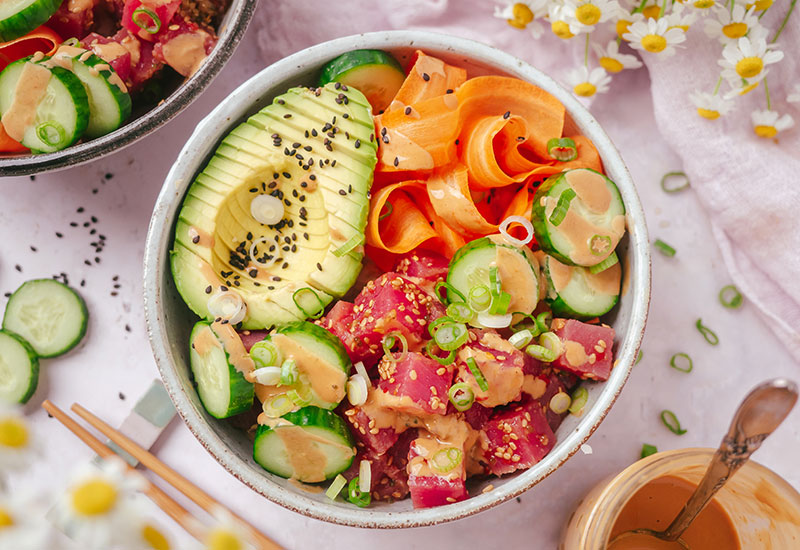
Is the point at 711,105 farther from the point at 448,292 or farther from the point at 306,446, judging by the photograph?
the point at 306,446

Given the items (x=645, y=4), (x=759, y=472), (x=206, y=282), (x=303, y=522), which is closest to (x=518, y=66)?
(x=645, y=4)

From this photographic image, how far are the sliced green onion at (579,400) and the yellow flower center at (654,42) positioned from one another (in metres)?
0.92

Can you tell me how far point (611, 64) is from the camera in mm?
2129

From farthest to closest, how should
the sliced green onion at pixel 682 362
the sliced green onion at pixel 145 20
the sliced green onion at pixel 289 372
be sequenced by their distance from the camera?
the sliced green onion at pixel 682 362, the sliced green onion at pixel 145 20, the sliced green onion at pixel 289 372

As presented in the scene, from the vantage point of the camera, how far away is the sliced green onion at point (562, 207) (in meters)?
1.65

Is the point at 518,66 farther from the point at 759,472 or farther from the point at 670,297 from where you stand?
the point at 759,472

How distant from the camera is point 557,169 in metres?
1.75

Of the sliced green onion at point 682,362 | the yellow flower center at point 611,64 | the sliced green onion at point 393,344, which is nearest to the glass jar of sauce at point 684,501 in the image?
the sliced green onion at point 682,362

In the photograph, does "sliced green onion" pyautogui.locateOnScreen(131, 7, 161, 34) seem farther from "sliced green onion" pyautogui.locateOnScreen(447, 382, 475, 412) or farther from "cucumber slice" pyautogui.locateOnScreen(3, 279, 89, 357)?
"sliced green onion" pyautogui.locateOnScreen(447, 382, 475, 412)

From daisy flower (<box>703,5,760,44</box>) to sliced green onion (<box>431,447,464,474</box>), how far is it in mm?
1326

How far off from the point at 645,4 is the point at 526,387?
3.71ft

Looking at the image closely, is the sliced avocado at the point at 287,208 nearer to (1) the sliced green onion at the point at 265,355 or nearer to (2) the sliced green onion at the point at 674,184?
(1) the sliced green onion at the point at 265,355

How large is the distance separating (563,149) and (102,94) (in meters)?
1.11

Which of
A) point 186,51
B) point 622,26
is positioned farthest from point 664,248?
point 186,51
